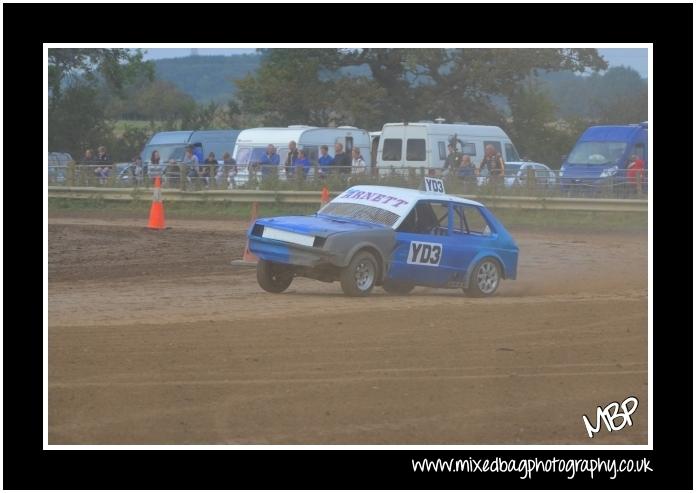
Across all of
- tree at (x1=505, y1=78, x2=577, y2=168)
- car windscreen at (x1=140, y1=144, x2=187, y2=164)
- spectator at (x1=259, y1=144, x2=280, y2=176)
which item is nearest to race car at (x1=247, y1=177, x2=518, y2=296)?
spectator at (x1=259, y1=144, x2=280, y2=176)

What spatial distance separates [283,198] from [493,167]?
17.1ft

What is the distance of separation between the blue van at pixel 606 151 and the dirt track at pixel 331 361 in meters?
14.2

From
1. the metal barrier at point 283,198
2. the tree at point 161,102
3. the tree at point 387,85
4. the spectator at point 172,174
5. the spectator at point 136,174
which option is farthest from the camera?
the tree at point 161,102

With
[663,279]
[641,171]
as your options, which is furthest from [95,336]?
[641,171]

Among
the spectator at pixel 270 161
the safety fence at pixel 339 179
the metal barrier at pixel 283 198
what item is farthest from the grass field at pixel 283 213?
the spectator at pixel 270 161

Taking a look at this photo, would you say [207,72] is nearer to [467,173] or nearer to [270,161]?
[270,161]

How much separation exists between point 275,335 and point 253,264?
4636 millimetres

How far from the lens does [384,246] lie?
1413 centimetres

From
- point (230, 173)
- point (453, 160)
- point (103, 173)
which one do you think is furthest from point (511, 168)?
point (103, 173)

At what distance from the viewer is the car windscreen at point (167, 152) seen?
121 ft

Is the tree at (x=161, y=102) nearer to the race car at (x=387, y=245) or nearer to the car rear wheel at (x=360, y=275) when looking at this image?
the race car at (x=387, y=245)

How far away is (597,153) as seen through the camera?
31.3m

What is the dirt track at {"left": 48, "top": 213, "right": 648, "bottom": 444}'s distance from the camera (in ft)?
25.3

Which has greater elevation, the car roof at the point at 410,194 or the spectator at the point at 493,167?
the spectator at the point at 493,167
